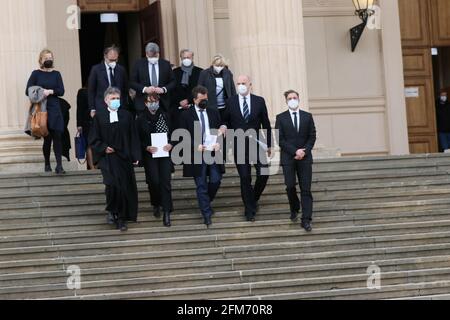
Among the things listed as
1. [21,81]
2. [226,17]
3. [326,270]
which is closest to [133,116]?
[21,81]

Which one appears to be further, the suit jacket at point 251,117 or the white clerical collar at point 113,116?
the suit jacket at point 251,117

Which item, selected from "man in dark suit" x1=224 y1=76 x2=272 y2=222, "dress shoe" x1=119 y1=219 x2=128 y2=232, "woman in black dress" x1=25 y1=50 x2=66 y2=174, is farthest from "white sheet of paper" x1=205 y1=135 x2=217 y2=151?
"woman in black dress" x1=25 y1=50 x2=66 y2=174

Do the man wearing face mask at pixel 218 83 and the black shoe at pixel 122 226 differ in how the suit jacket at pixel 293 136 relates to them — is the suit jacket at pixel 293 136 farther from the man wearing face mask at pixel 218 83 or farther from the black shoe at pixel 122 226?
the black shoe at pixel 122 226

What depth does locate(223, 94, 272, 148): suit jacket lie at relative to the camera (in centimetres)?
1992

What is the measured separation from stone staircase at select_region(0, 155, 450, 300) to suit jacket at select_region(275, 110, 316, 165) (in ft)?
2.88

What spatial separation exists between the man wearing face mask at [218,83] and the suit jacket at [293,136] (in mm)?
1260

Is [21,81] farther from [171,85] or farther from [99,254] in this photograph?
[99,254]

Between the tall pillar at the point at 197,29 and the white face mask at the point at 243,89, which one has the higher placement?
the tall pillar at the point at 197,29

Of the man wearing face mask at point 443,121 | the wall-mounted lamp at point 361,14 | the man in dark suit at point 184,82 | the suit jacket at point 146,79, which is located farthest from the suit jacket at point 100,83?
the man wearing face mask at point 443,121

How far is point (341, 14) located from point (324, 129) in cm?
217

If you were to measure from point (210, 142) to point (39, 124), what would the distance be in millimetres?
2353

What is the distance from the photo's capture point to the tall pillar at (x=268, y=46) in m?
22.6

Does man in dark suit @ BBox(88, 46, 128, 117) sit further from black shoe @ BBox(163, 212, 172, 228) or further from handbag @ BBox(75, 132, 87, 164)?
handbag @ BBox(75, 132, 87, 164)

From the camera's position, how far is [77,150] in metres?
24.1
